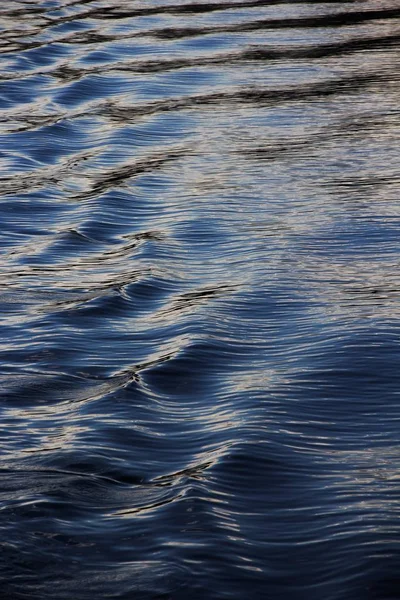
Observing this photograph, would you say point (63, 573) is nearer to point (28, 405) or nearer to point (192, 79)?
point (28, 405)

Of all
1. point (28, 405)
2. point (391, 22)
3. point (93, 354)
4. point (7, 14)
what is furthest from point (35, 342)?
point (7, 14)

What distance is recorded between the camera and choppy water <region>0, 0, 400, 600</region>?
11.7ft

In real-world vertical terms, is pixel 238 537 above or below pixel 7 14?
below

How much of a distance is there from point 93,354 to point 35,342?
307 mm

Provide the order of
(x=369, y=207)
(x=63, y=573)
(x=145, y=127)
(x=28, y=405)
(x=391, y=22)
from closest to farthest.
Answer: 1. (x=63, y=573)
2. (x=28, y=405)
3. (x=369, y=207)
4. (x=145, y=127)
5. (x=391, y=22)

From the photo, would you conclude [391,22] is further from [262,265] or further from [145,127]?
[262,265]

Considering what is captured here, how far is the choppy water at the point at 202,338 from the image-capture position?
3.55 m

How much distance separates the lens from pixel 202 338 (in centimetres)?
507

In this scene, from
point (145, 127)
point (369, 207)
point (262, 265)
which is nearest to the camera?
point (262, 265)

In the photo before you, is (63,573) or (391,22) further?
(391,22)

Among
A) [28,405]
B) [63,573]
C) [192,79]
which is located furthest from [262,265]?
[192,79]

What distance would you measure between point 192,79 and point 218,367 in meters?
5.98

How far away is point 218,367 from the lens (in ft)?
15.7

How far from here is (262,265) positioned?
19.3 ft
